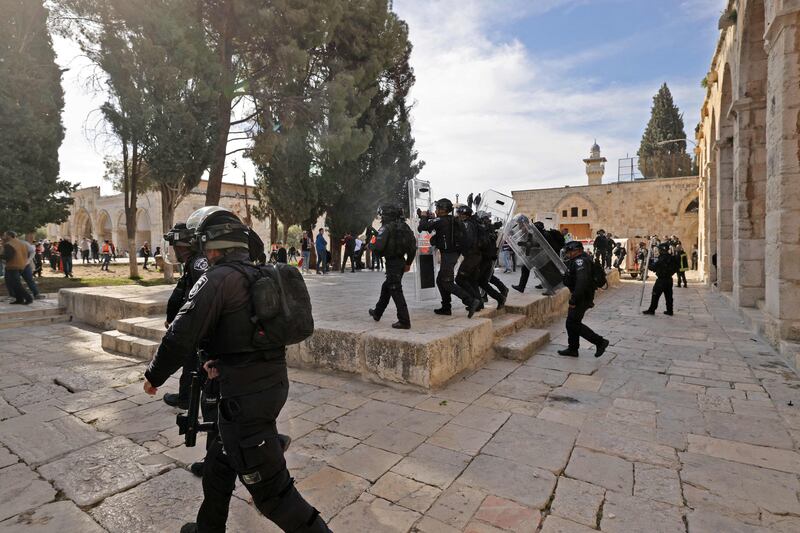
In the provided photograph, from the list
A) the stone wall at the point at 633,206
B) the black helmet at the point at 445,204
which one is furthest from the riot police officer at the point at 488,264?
the stone wall at the point at 633,206

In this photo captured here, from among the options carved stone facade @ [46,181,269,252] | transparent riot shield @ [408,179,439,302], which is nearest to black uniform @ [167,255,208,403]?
transparent riot shield @ [408,179,439,302]

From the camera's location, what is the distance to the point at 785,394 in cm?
423

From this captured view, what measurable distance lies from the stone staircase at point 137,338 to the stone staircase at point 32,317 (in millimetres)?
3247

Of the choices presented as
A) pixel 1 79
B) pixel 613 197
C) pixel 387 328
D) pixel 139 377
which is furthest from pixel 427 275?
pixel 613 197

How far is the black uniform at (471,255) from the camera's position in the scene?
6066 mm

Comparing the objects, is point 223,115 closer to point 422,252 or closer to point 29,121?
point 29,121

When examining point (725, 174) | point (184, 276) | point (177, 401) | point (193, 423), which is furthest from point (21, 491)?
point (725, 174)

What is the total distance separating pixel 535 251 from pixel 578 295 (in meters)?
3.31

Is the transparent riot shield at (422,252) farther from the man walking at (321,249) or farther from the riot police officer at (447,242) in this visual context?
the man walking at (321,249)

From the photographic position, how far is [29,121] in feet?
47.2

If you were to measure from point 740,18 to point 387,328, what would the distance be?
9.28 m

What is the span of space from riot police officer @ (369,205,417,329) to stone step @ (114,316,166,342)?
11.2ft

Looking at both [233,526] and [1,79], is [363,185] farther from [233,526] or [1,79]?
[233,526]

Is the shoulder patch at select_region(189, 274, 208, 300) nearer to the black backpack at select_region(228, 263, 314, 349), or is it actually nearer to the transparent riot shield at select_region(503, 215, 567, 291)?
the black backpack at select_region(228, 263, 314, 349)
